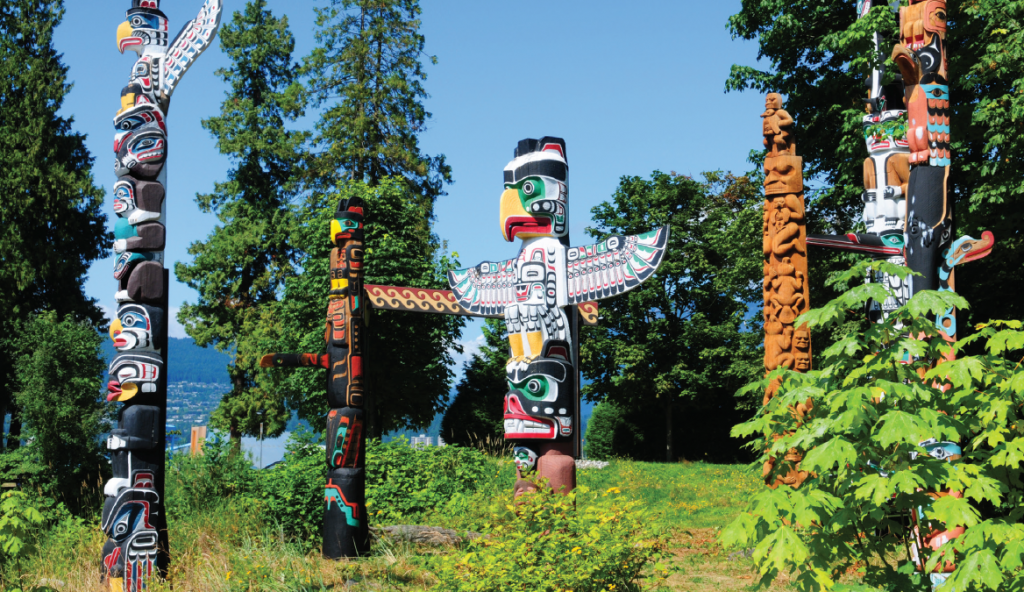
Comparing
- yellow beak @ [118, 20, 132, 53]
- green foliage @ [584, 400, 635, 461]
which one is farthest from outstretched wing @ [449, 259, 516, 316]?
green foliage @ [584, 400, 635, 461]

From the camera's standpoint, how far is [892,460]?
425 centimetres

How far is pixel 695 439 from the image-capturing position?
29.5 meters

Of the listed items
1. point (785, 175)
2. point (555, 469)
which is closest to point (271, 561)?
point (555, 469)

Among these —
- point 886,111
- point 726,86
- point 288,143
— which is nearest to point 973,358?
point 886,111

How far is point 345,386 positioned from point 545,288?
3309 mm

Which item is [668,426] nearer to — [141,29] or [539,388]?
[539,388]

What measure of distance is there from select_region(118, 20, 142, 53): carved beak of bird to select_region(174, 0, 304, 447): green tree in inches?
569

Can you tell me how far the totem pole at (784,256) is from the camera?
858 cm

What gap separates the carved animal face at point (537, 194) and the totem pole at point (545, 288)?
11mm

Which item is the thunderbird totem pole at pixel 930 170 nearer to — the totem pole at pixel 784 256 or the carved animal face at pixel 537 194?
the totem pole at pixel 784 256

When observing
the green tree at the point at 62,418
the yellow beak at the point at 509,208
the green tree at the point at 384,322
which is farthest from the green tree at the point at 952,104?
the green tree at the point at 62,418

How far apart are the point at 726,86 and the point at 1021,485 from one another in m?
15.0

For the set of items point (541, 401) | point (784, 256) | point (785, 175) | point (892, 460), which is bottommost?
point (892, 460)

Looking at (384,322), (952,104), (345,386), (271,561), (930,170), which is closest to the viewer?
(930,170)
